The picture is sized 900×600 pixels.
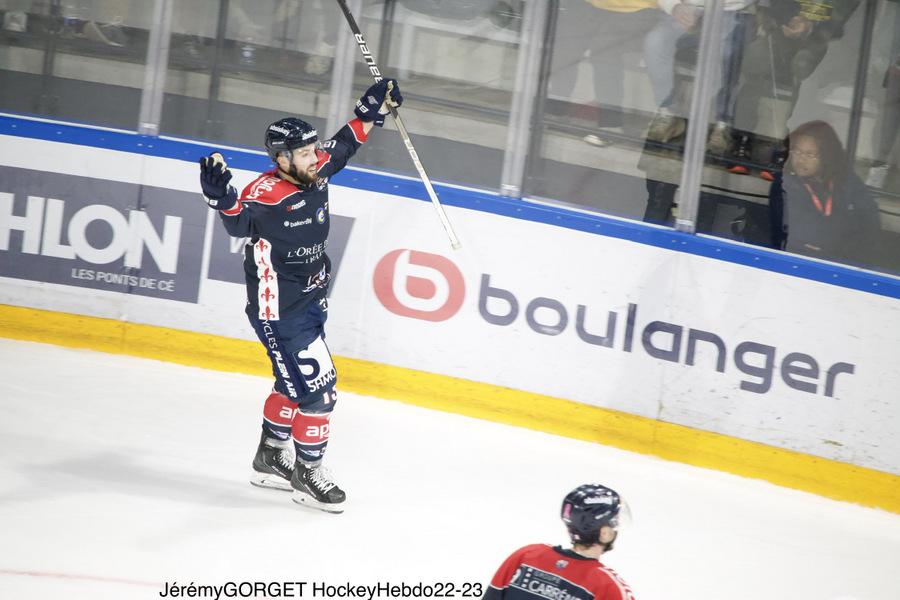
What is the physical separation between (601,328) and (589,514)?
2968 millimetres

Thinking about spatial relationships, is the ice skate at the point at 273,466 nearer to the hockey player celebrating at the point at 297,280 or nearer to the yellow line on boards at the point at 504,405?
the hockey player celebrating at the point at 297,280

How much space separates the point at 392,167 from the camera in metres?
5.80

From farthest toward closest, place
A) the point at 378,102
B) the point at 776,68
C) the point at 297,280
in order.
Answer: the point at 776,68, the point at 378,102, the point at 297,280

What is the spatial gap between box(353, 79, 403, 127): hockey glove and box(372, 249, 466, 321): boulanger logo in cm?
109

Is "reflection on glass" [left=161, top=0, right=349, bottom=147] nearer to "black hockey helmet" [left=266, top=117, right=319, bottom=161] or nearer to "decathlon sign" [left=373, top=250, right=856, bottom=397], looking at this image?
"decathlon sign" [left=373, top=250, right=856, bottom=397]

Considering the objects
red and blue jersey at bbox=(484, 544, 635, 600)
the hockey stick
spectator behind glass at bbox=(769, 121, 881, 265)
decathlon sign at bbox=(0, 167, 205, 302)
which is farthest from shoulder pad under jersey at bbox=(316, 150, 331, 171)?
red and blue jersey at bbox=(484, 544, 635, 600)

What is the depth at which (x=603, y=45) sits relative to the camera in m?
5.56

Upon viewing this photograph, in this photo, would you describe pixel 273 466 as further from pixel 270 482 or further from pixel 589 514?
pixel 589 514

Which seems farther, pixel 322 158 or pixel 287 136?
pixel 322 158

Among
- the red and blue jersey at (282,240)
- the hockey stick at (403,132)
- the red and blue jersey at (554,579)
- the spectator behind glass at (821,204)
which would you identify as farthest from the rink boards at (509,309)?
the red and blue jersey at (554,579)

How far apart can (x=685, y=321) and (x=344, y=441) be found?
65.4 inches

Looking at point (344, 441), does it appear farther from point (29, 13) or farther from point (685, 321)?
point (29, 13)

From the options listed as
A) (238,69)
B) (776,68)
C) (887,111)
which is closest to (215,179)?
(238,69)

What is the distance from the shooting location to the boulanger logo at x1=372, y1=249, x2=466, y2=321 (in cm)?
562
